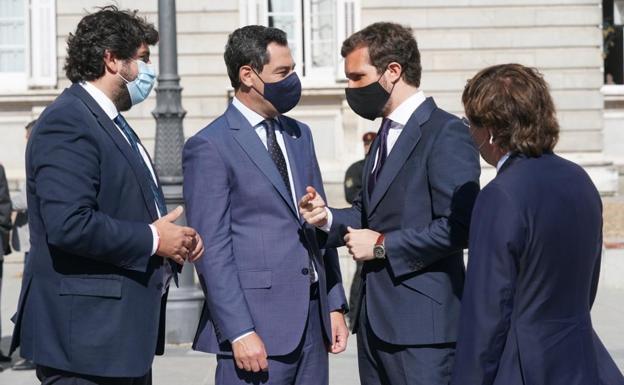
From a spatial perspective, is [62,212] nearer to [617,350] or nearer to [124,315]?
[124,315]

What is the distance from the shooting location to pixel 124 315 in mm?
4324

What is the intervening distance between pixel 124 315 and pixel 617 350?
600 cm

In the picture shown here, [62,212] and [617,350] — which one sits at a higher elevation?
[62,212]

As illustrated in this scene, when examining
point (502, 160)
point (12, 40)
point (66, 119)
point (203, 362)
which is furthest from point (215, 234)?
point (12, 40)

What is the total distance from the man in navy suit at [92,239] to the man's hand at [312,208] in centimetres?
44

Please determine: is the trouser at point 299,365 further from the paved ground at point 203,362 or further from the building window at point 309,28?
the building window at point 309,28

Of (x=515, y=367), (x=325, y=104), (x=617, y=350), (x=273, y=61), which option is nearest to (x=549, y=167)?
(x=515, y=367)

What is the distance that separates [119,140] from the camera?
173 inches

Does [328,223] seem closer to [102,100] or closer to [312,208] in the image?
[312,208]

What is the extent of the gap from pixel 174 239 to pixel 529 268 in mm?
1416

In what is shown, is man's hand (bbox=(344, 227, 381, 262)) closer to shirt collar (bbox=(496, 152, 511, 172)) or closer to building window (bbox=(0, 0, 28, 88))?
shirt collar (bbox=(496, 152, 511, 172))

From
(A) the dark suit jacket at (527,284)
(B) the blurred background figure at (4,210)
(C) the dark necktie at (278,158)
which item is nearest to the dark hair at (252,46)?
(C) the dark necktie at (278,158)

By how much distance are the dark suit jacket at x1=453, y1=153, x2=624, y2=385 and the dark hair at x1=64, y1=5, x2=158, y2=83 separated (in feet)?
5.36

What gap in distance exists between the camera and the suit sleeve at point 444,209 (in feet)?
14.6
